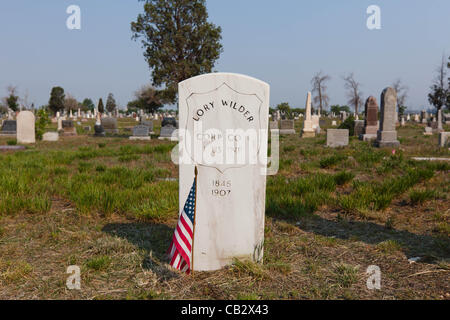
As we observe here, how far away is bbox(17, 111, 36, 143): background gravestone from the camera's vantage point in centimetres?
1411

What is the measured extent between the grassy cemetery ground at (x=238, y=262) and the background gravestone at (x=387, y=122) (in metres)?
6.87

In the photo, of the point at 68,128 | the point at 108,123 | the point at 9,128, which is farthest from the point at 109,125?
the point at 9,128

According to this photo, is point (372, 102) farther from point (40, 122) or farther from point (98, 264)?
point (98, 264)

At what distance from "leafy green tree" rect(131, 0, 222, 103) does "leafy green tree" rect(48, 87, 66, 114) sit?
165 ft

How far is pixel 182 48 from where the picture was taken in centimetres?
1938

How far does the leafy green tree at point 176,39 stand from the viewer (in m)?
18.9

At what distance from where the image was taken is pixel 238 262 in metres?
2.93

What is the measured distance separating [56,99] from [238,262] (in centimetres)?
6788

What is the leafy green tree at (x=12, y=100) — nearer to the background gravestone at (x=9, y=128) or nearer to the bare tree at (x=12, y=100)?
the bare tree at (x=12, y=100)

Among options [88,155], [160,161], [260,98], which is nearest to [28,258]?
[260,98]

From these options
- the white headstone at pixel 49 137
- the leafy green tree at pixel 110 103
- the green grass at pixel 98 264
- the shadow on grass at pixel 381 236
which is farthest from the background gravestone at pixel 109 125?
the leafy green tree at pixel 110 103
